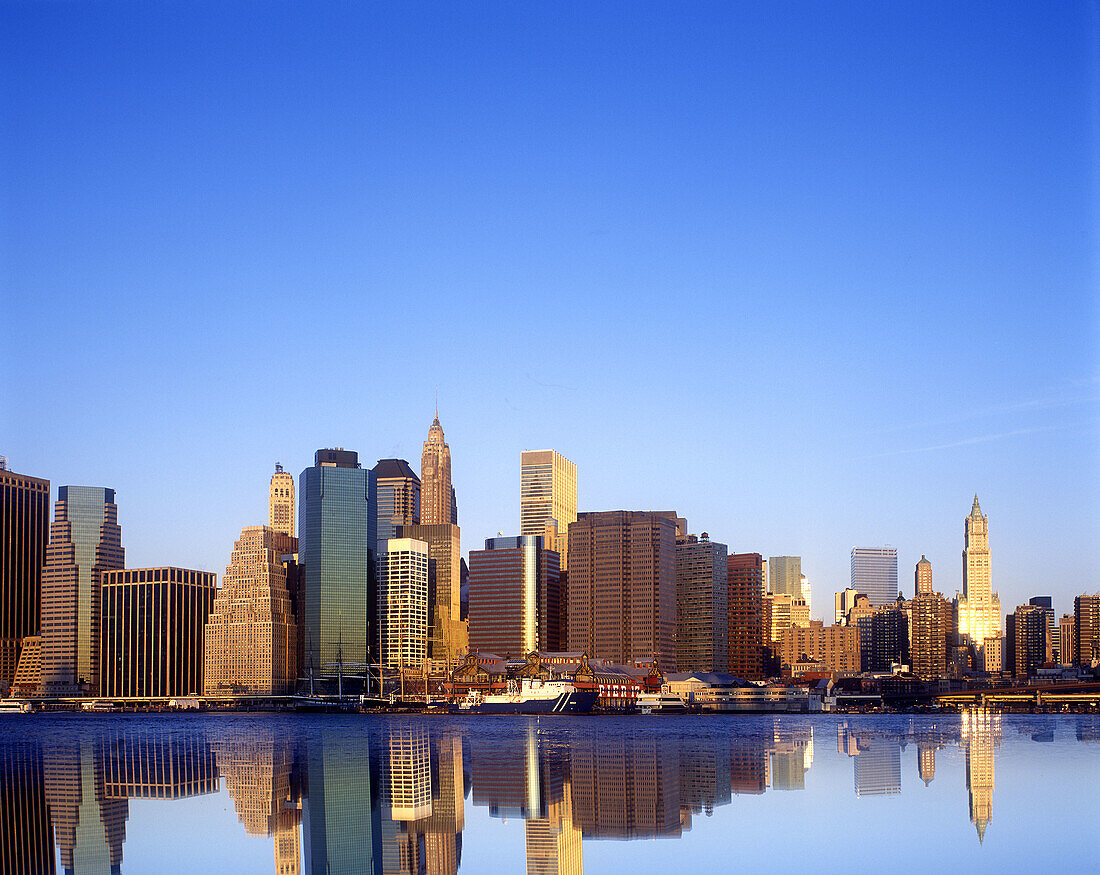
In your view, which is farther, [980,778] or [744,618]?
[744,618]

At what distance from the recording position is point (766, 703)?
142 meters

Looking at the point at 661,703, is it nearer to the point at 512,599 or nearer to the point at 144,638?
the point at 512,599

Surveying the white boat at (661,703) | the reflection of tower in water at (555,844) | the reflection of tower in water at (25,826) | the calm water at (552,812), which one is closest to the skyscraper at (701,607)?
the white boat at (661,703)

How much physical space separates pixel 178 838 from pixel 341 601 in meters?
159

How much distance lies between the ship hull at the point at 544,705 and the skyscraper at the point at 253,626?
62908 millimetres

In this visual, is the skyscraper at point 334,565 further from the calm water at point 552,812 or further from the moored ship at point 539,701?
the calm water at point 552,812

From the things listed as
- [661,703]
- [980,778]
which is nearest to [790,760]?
[980,778]

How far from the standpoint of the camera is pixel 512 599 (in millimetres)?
184750

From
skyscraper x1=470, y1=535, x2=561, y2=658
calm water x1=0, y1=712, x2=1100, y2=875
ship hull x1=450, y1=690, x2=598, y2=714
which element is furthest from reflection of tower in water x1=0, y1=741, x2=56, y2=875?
skyscraper x1=470, y1=535, x2=561, y2=658

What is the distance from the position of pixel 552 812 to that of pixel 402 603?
161 meters

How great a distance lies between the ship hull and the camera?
391 feet

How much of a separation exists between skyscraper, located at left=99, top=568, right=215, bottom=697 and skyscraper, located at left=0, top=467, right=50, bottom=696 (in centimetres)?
1056

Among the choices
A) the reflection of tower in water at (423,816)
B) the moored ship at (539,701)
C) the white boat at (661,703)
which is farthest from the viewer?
the white boat at (661,703)

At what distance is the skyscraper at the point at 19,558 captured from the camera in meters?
172
